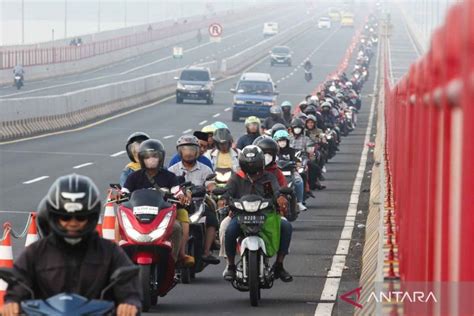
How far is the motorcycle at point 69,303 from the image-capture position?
6.72 m

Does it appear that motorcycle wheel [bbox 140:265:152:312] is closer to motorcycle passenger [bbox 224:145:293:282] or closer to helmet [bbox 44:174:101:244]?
motorcycle passenger [bbox 224:145:293:282]

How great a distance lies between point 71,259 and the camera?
22.9 ft

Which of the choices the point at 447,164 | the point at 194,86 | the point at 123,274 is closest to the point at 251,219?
the point at 123,274

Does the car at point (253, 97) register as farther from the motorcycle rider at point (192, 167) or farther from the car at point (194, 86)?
the motorcycle rider at point (192, 167)

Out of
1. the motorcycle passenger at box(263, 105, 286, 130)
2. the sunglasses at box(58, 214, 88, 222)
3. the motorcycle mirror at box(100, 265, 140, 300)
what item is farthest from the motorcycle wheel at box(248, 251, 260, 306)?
the motorcycle passenger at box(263, 105, 286, 130)

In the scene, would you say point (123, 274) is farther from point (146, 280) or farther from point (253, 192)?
point (253, 192)

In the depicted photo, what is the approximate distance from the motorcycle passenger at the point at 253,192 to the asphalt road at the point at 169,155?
0.33m

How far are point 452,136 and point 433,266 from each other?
3.29 ft

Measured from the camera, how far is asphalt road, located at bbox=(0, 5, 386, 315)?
15161 millimetres

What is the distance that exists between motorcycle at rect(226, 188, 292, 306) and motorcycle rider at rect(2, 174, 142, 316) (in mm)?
7388

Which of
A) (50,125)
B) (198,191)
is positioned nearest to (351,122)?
(50,125)

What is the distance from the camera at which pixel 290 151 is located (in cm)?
2422

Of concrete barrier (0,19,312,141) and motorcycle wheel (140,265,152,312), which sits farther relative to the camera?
concrete barrier (0,19,312,141)

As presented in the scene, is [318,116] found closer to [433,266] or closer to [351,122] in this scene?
[351,122]
